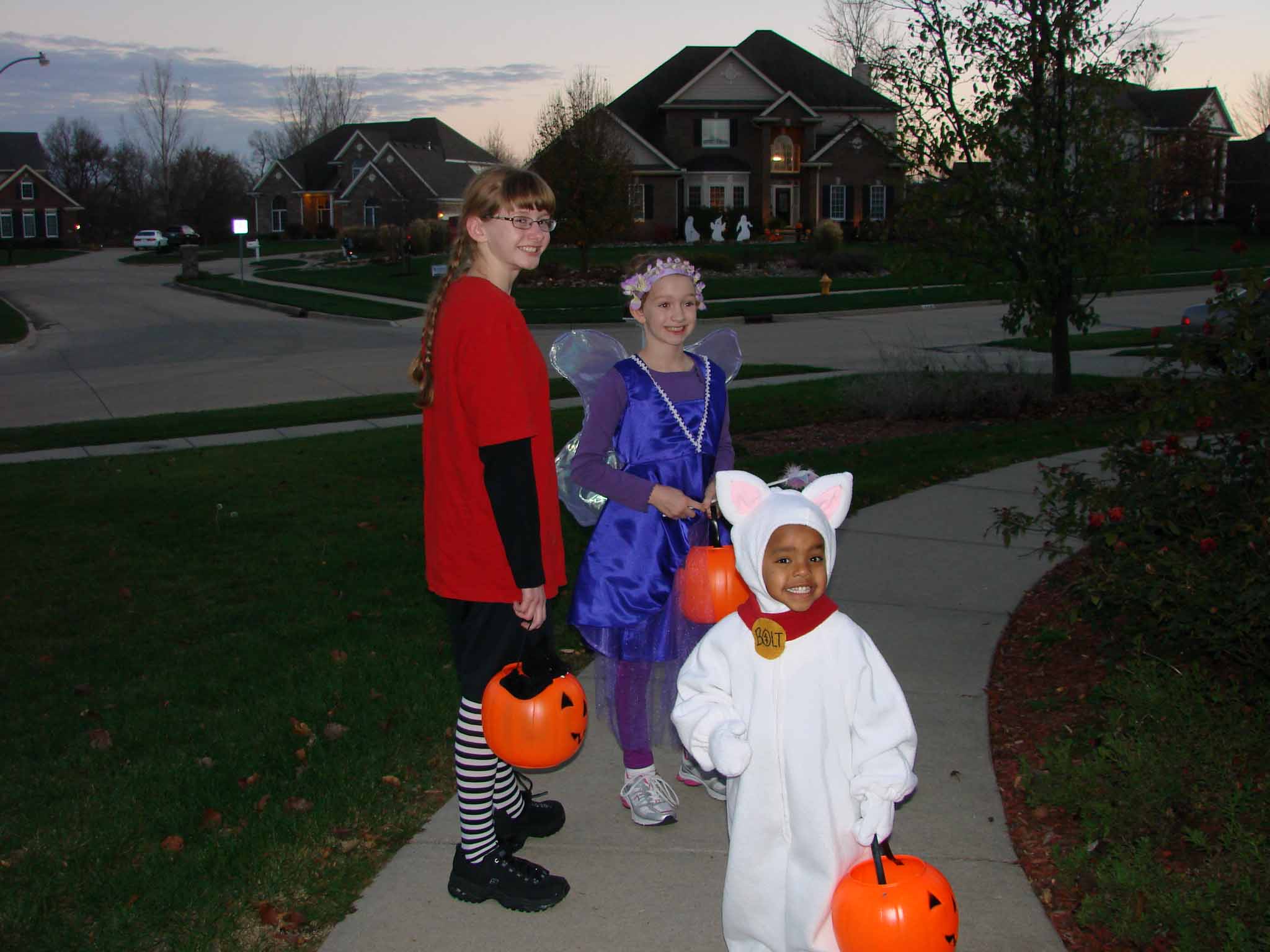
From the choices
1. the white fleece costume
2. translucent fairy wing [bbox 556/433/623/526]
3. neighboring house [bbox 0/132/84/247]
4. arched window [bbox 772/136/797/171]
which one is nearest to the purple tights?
translucent fairy wing [bbox 556/433/623/526]

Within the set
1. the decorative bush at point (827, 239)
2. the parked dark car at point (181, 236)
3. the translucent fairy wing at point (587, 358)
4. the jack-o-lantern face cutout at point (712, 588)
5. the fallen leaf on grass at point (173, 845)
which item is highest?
the parked dark car at point (181, 236)

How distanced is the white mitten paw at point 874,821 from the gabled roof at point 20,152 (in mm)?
91755

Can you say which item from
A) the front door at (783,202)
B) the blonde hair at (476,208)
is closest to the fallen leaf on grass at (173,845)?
the blonde hair at (476,208)

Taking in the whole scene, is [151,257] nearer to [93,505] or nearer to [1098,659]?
[93,505]

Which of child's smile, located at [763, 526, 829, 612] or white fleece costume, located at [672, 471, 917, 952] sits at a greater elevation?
child's smile, located at [763, 526, 829, 612]

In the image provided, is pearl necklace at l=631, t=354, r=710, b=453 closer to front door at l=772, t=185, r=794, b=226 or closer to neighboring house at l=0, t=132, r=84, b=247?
front door at l=772, t=185, r=794, b=226

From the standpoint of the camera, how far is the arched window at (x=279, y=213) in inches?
3044

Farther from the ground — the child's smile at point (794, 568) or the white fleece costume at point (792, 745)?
the child's smile at point (794, 568)

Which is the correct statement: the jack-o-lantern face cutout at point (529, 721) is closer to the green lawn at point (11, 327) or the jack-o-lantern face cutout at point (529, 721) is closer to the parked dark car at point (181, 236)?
the green lawn at point (11, 327)

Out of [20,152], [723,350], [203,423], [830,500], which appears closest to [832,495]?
[830,500]

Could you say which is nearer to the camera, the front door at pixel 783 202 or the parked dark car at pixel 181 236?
the front door at pixel 783 202

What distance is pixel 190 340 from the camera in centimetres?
2555

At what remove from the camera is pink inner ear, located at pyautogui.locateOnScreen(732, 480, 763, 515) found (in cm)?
295

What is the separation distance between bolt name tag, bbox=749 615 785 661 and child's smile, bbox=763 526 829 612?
63 mm
